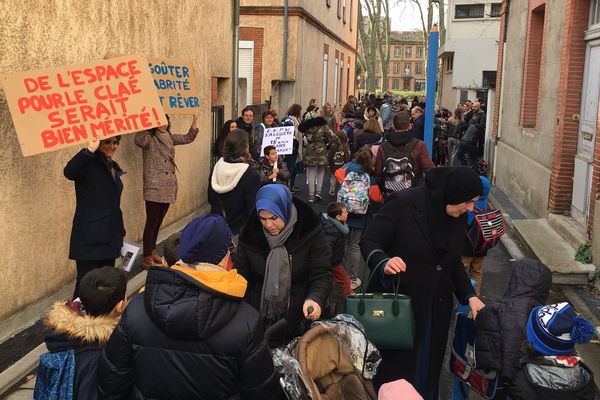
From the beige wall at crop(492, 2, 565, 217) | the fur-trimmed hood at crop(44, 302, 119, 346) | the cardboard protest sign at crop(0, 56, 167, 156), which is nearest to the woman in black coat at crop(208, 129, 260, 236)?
the cardboard protest sign at crop(0, 56, 167, 156)

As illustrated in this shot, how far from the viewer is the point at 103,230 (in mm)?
5461

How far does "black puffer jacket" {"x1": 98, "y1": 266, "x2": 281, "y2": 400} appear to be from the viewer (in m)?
2.55

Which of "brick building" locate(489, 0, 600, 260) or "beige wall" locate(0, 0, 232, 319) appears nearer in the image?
"beige wall" locate(0, 0, 232, 319)

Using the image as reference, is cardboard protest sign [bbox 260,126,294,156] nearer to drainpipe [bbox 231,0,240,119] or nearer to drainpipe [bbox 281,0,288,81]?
drainpipe [bbox 231,0,240,119]

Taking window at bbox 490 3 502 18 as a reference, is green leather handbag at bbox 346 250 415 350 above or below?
below

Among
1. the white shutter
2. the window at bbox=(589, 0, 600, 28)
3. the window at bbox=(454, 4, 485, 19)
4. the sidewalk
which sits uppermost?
the window at bbox=(454, 4, 485, 19)

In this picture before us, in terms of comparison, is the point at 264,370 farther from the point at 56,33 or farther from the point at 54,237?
the point at 56,33

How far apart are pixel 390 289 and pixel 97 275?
1.74 m

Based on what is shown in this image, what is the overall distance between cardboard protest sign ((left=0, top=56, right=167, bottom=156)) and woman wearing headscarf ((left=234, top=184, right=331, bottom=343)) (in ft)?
7.09

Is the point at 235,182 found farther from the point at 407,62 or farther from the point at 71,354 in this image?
the point at 407,62

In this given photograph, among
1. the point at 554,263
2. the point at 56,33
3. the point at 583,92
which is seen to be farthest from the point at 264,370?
the point at 583,92

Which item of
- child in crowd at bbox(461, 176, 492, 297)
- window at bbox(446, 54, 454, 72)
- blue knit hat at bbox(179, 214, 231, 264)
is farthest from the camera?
window at bbox(446, 54, 454, 72)

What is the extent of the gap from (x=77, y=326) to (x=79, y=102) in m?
2.98

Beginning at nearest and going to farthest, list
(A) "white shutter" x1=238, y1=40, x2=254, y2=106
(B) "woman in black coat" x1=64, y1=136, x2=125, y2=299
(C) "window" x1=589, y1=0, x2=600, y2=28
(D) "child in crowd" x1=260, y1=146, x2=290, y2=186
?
(B) "woman in black coat" x1=64, y1=136, x2=125, y2=299 < (C) "window" x1=589, y1=0, x2=600, y2=28 < (D) "child in crowd" x1=260, y1=146, x2=290, y2=186 < (A) "white shutter" x1=238, y1=40, x2=254, y2=106
